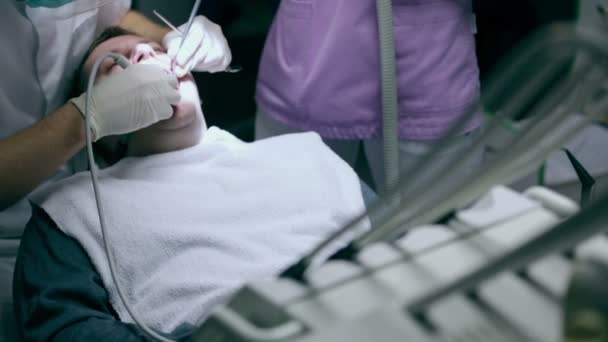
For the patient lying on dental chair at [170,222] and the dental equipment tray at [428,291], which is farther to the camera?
the patient lying on dental chair at [170,222]

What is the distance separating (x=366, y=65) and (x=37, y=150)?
82 cm

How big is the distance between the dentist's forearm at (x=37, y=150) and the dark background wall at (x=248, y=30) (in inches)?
21.5

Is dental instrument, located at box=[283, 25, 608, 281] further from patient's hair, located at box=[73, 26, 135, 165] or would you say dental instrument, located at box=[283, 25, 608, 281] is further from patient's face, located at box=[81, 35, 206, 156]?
patient's hair, located at box=[73, 26, 135, 165]

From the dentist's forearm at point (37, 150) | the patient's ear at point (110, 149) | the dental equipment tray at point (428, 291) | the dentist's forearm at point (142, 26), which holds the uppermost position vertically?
the dental equipment tray at point (428, 291)

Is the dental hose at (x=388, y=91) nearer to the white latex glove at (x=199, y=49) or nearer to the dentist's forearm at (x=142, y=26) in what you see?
the white latex glove at (x=199, y=49)

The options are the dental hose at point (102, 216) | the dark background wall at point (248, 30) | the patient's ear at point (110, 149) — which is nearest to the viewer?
the dental hose at point (102, 216)

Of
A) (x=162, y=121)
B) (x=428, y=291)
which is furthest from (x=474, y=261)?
(x=162, y=121)

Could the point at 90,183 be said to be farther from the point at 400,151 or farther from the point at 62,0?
the point at 400,151

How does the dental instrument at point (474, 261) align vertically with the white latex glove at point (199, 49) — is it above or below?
above

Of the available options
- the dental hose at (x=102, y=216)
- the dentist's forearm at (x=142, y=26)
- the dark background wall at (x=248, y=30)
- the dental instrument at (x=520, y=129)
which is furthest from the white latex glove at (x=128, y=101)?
the dental instrument at (x=520, y=129)

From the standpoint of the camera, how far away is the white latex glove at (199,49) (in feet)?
4.87

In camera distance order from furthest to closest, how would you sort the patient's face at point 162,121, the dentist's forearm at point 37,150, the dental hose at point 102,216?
the patient's face at point 162,121
the dentist's forearm at point 37,150
the dental hose at point 102,216

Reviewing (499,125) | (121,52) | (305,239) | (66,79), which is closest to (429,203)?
(499,125)

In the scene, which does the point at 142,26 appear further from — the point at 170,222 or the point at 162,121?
the point at 170,222
